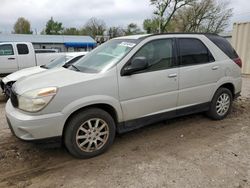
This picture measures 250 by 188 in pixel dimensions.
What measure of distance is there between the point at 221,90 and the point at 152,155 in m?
2.23

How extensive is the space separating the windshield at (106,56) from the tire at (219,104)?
2110 mm

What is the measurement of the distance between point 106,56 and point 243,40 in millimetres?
9670

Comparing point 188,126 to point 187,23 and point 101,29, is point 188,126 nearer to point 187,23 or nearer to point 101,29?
point 187,23

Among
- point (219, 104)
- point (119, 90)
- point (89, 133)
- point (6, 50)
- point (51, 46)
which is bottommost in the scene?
point (51, 46)

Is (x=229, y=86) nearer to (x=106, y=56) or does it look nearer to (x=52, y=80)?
(x=106, y=56)

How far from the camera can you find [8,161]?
12.1 ft

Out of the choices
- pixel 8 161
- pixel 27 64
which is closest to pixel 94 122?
pixel 8 161

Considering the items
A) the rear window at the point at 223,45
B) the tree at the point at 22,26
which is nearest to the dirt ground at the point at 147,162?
the rear window at the point at 223,45

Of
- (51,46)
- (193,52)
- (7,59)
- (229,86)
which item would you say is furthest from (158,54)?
(51,46)

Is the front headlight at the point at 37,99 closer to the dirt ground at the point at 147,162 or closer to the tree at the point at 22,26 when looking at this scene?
the dirt ground at the point at 147,162

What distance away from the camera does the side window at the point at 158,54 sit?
4082 millimetres

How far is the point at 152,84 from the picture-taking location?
4008mm

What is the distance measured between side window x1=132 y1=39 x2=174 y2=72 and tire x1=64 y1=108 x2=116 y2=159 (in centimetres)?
107

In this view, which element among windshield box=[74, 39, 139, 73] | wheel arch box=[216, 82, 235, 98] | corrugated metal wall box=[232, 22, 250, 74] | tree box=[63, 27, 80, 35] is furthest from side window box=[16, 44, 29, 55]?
tree box=[63, 27, 80, 35]
